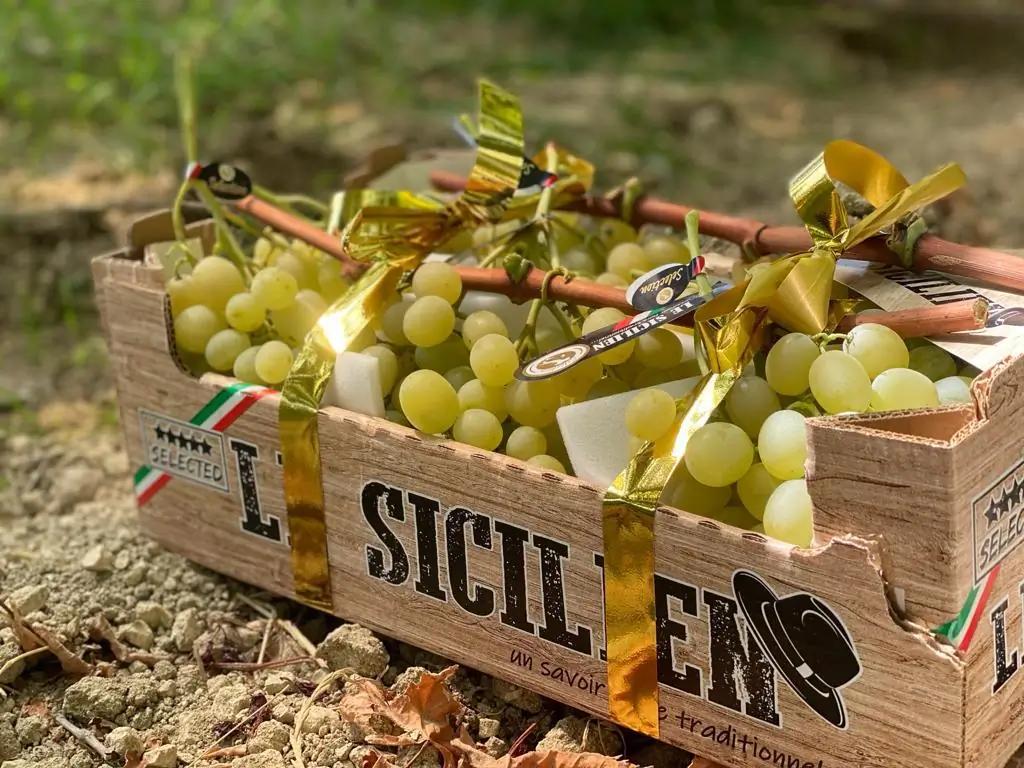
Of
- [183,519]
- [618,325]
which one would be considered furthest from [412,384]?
[183,519]

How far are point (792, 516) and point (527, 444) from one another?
316mm

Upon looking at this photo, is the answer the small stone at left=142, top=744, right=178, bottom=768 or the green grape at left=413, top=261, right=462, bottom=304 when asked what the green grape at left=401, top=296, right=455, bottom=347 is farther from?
the small stone at left=142, top=744, right=178, bottom=768

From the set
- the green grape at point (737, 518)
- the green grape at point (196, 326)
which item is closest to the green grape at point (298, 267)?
the green grape at point (196, 326)

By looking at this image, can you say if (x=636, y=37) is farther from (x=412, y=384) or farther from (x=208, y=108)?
(x=412, y=384)

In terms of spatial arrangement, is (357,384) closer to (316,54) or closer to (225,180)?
(225,180)

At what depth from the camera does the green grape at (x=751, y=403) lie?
124 cm

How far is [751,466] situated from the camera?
1.22m

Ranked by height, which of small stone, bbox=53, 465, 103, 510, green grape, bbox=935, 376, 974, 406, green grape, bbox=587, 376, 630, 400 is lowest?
small stone, bbox=53, 465, 103, 510

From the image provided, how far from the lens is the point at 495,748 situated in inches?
52.7

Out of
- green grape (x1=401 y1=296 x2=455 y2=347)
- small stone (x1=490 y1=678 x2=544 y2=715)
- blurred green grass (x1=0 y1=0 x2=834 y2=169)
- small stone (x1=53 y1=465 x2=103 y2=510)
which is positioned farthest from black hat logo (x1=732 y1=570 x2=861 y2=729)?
blurred green grass (x1=0 y1=0 x2=834 y2=169)

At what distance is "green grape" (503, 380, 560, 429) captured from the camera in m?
1.33

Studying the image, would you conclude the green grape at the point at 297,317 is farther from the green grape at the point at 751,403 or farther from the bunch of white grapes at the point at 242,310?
the green grape at the point at 751,403

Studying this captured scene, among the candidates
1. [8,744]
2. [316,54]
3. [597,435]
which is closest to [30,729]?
[8,744]

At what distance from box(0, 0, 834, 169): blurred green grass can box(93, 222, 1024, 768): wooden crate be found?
2.08 m
